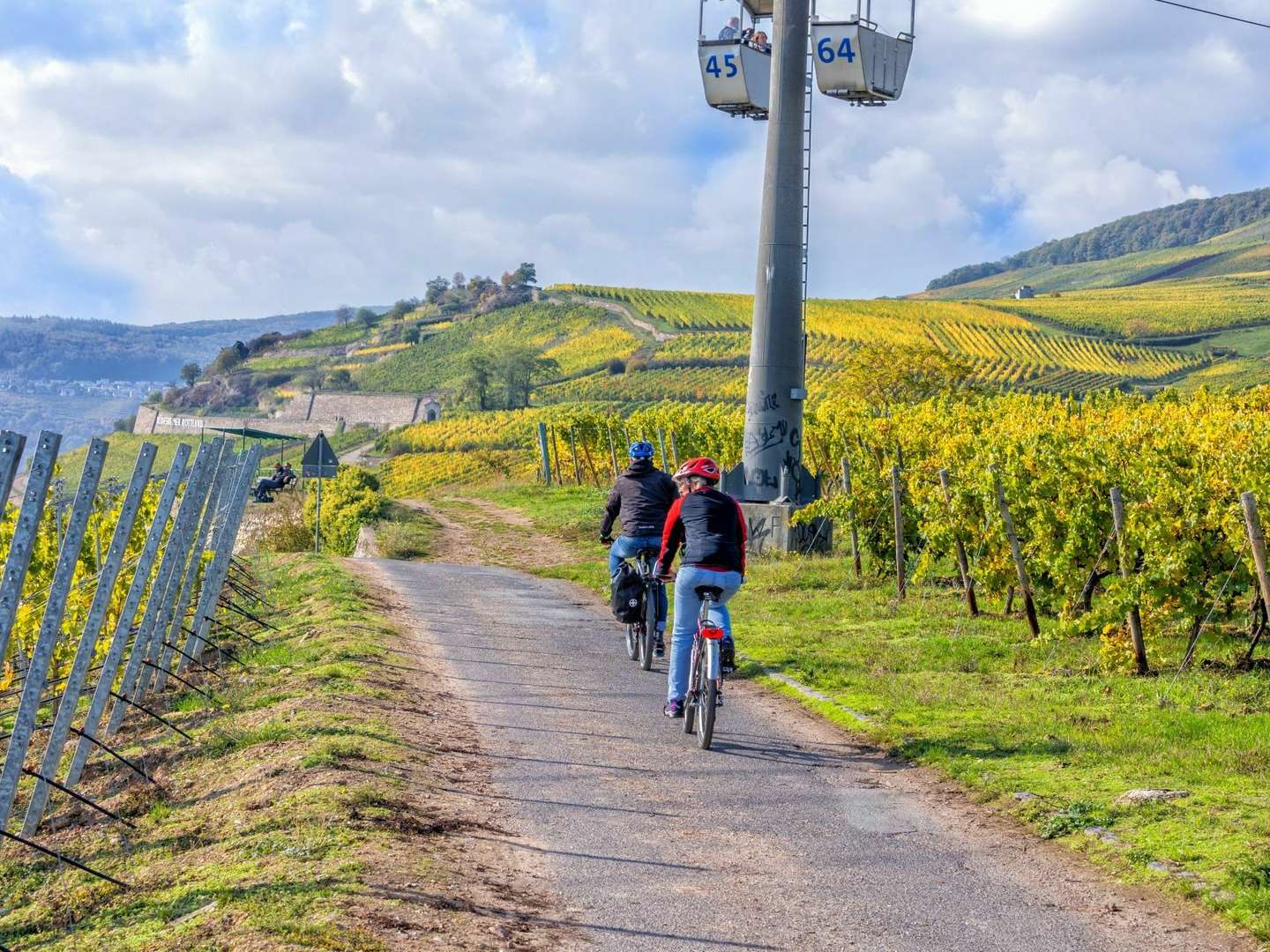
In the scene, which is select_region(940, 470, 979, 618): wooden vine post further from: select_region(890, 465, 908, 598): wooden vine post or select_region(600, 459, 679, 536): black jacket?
select_region(600, 459, 679, 536): black jacket

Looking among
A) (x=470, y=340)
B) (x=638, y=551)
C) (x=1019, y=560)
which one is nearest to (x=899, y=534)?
(x=1019, y=560)

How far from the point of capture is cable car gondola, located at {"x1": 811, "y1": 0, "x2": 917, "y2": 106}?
2019 centimetres

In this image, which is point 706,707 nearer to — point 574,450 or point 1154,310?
point 574,450

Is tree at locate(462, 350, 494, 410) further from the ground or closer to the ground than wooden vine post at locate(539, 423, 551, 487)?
further from the ground

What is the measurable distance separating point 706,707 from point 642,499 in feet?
12.6

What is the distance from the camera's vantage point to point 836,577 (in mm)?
18172

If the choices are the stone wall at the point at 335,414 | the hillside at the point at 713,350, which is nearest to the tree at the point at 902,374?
the hillside at the point at 713,350

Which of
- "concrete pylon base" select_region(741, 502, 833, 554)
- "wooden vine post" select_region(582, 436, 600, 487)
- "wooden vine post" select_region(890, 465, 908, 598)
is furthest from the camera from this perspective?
"wooden vine post" select_region(582, 436, 600, 487)

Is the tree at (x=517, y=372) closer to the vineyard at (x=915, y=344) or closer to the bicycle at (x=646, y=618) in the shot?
the vineyard at (x=915, y=344)

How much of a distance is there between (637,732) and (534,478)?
3569cm

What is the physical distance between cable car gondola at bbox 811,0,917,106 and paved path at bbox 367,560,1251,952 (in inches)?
480

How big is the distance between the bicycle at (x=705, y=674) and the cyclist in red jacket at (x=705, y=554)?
0.18 feet

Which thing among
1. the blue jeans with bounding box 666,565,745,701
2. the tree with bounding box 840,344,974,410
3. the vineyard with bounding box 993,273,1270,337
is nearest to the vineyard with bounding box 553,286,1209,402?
the vineyard with bounding box 993,273,1270,337

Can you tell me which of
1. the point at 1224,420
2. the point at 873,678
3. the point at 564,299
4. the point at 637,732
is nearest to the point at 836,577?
the point at 1224,420
